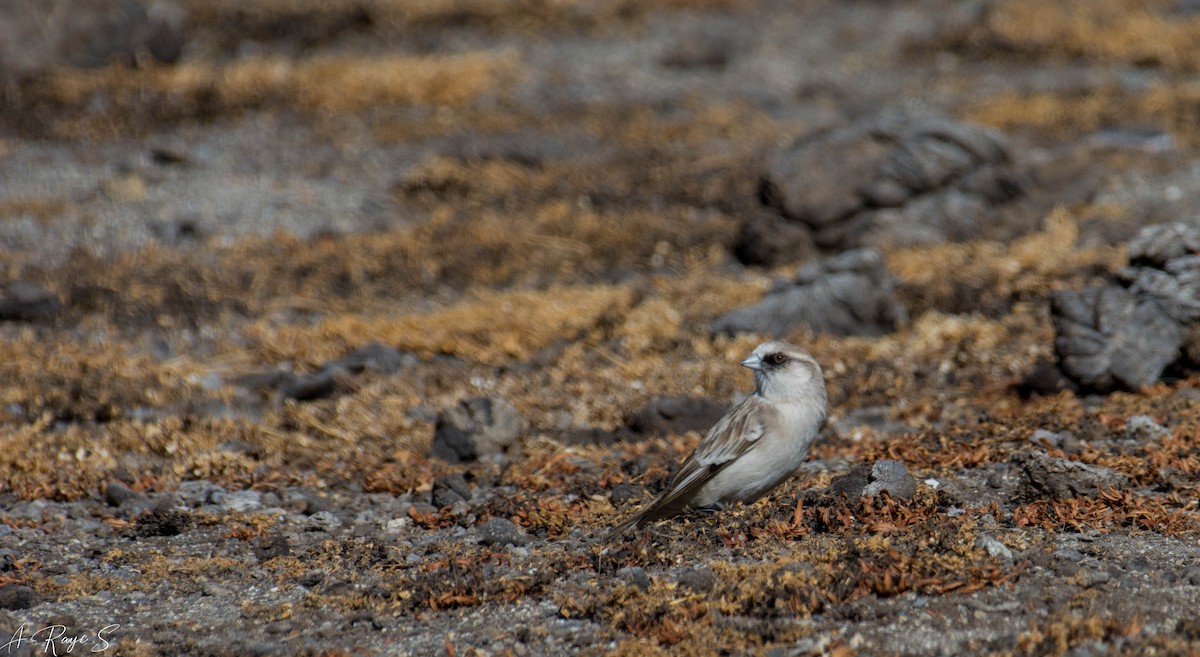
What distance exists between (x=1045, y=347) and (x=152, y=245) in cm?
1000

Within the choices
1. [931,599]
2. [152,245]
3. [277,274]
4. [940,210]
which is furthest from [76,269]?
[931,599]

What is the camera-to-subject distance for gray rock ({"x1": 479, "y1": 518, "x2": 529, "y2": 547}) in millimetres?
7801

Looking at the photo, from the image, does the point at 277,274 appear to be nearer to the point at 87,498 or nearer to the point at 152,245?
the point at 152,245

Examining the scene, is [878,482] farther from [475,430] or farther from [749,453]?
[475,430]

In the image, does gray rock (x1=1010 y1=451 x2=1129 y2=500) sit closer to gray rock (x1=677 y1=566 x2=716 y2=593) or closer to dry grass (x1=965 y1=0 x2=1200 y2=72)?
gray rock (x1=677 y1=566 x2=716 y2=593)

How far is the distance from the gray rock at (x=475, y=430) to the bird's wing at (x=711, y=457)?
217 cm

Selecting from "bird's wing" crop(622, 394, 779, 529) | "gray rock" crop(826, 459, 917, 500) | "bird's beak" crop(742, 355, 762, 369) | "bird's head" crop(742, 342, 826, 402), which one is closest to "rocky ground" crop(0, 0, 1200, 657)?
"gray rock" crop(826, 459, 917, 500)

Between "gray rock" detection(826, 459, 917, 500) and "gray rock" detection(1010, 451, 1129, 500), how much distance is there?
66cm

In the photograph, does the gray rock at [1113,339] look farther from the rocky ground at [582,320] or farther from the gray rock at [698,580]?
the gray rock at [698,580]

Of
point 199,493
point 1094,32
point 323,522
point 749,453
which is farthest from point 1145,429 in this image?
point 1094,32

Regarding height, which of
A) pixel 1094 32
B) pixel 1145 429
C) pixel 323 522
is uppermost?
pixel 1094 32

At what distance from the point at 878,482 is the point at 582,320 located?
5.22m

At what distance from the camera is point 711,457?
777 centimetres

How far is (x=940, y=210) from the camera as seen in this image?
46.4 ft
